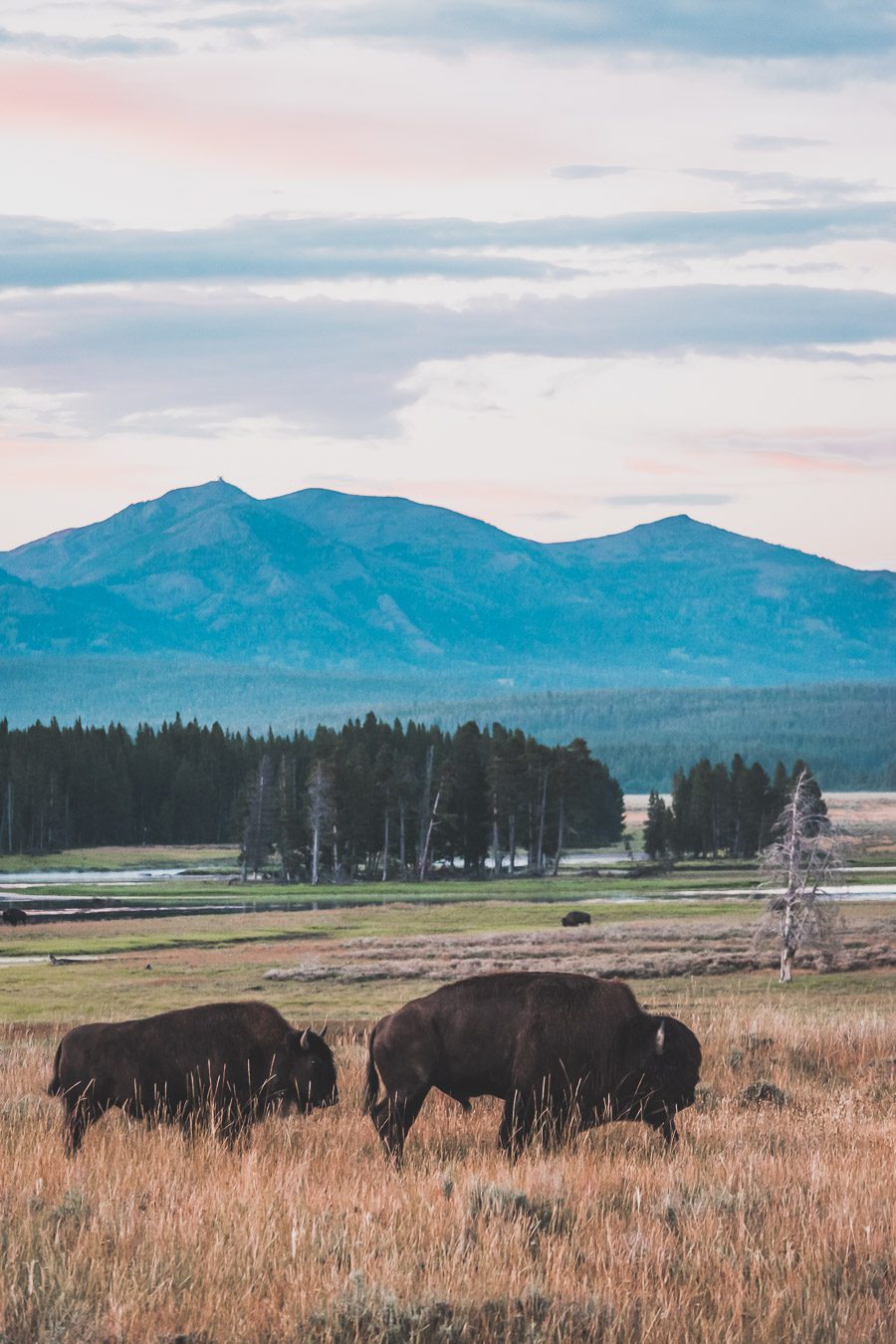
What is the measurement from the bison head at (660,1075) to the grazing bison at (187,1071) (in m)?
2.35

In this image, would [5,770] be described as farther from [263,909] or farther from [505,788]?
[263,909]

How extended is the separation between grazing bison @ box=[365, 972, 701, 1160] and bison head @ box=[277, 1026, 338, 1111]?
23.9 inches

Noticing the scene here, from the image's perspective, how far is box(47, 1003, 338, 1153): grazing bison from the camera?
11898 mm

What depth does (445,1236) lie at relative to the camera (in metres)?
8.16

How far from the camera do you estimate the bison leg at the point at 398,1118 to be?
35.6 ft

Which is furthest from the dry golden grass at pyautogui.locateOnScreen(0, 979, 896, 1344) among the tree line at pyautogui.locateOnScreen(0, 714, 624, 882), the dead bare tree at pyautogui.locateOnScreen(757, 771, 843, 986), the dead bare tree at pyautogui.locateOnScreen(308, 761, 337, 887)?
the tree line at pyautogui.locateOnScreen(0, 714, 624, 882)

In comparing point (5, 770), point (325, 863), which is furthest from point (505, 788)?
point (5, 770)

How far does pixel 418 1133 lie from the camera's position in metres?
12.3

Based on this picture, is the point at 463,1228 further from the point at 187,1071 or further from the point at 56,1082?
the point at 56,1082

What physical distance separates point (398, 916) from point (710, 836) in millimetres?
65782

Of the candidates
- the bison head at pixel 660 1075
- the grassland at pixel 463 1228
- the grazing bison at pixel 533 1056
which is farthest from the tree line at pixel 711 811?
the grazing bison at pixel 533 1056

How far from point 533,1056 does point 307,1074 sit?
2052 mm

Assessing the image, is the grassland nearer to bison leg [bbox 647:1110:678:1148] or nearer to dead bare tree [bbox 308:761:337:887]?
bison leg [bbox 647:1110:678:1148]

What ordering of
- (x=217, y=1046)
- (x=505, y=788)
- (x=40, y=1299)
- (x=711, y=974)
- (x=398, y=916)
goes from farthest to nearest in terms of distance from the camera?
(x=505, y=788), (x=398, y=916), (x=711, y=974), (x=217, y=1046), (x=40, y=1299)
